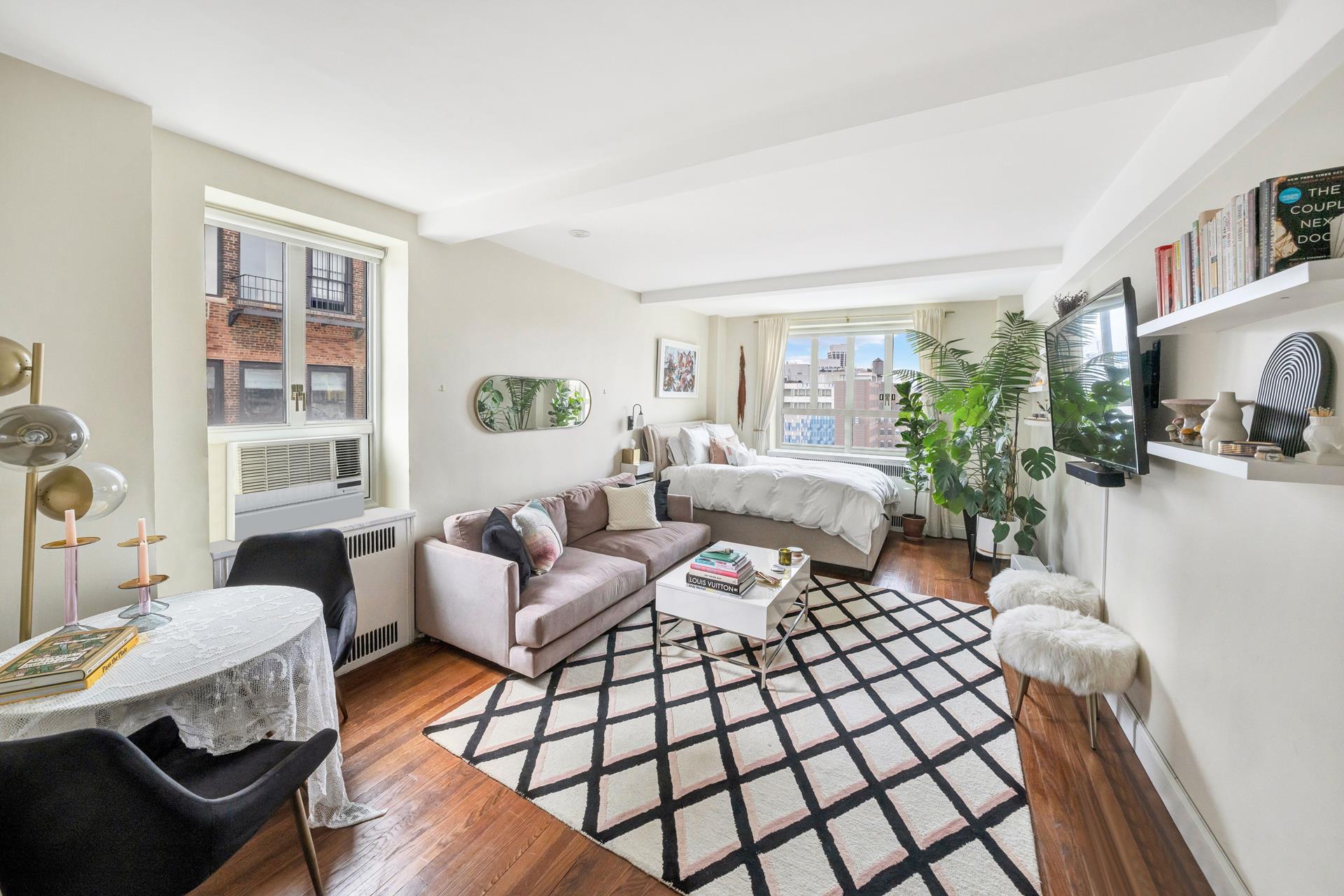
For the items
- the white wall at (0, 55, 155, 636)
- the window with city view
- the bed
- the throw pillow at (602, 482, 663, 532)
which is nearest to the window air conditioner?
the white wall at (0, 55, 155, 636)

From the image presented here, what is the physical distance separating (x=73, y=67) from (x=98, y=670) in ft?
6.08

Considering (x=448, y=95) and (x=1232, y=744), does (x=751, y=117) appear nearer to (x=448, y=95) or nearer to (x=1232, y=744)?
(x=448, y=95)

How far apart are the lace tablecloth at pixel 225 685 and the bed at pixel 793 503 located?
3.28 m

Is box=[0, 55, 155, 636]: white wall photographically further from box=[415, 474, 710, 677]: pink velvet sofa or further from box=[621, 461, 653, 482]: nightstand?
box=[621, 461, 653, 482]: nightstand

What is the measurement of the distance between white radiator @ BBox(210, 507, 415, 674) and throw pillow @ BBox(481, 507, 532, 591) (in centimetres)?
50

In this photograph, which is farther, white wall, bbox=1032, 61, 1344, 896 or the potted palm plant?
the potted palm plant

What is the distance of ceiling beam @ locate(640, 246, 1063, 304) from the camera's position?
3.63m

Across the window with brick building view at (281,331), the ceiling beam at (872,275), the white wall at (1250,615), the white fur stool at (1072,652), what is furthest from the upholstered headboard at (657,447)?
the white wall at (1250,615)

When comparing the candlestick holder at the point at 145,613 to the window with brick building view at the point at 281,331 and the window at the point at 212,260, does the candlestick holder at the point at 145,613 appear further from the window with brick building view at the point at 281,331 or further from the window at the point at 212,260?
the window at the point at 212,260

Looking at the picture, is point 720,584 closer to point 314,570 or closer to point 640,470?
point 314,570

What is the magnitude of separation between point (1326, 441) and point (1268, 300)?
327 mm

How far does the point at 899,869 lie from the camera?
5.33ft

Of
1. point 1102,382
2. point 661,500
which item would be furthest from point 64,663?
point 1102,382

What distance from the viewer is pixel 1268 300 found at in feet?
3.89
